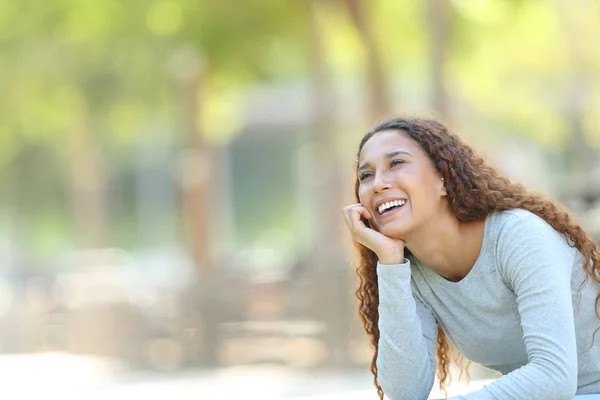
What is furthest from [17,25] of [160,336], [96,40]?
[160,336]

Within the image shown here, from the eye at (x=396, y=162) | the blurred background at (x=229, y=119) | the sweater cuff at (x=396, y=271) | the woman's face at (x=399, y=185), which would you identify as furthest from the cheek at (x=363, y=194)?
the blurred background at (x=229, y=119)

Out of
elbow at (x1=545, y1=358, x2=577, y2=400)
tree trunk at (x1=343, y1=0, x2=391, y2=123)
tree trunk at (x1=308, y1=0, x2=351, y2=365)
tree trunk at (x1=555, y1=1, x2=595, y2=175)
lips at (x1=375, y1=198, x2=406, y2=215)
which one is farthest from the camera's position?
tree trunk at (x1=555, y1=1, x2=595, y2=175)

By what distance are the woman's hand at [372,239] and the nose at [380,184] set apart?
119mm

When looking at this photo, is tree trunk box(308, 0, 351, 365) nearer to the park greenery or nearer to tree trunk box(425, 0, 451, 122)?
the park greenery

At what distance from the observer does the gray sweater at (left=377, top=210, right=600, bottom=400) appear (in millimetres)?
2777

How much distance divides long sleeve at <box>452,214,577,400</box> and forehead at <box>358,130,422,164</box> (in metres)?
0.40

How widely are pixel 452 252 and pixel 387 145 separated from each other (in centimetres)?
34

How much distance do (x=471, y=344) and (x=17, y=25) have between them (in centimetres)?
1241

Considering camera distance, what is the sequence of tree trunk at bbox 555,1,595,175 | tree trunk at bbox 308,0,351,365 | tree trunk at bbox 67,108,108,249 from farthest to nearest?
tree trunk at bbox 67,108,108,249 → tree trunk at bbox 555,1,595,175 → tree trunk at bbox 308,0,351,365

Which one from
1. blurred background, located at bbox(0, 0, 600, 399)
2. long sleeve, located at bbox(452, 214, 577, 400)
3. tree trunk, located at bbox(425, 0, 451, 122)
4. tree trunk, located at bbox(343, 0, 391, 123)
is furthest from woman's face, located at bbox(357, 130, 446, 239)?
tree trunk, located at bbox(343, 0, 391, 123)

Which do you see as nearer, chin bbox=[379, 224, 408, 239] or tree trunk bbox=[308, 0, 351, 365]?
chin bbox=[379, 224, 408, 239]

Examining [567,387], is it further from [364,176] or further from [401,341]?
[364,176]

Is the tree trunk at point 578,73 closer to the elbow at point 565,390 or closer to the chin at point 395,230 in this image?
the chin at point 395,230

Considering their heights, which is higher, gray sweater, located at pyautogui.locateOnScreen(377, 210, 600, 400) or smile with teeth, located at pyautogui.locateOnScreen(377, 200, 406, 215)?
smile with teeth, located at pyautogui.locateOnScreen(377, 200, 406, 215)
